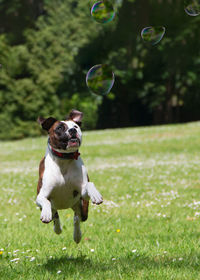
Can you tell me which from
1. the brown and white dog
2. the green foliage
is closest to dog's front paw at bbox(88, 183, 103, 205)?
the brown and white dog

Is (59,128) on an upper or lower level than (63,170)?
upper

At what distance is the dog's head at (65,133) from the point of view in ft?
13.1

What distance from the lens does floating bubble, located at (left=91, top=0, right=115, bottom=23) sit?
17.5 feet

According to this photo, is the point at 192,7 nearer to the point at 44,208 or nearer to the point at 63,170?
the point at 63,170

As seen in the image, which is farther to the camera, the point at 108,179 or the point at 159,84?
the point at 159,84

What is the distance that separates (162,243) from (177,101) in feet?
142

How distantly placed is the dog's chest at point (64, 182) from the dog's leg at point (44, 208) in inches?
4.3

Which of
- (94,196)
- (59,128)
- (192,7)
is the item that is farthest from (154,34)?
(94,196)

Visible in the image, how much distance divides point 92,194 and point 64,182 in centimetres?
36

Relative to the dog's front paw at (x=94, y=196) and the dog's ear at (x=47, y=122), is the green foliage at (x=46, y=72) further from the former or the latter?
the dog's front paw at (x=94, y=196)

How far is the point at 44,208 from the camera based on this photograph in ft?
12.9

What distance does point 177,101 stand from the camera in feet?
159

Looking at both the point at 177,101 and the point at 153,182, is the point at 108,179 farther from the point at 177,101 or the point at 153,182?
the point at 177,101

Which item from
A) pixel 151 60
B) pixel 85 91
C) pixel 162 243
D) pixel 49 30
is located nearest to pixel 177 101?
pixel 151 60
